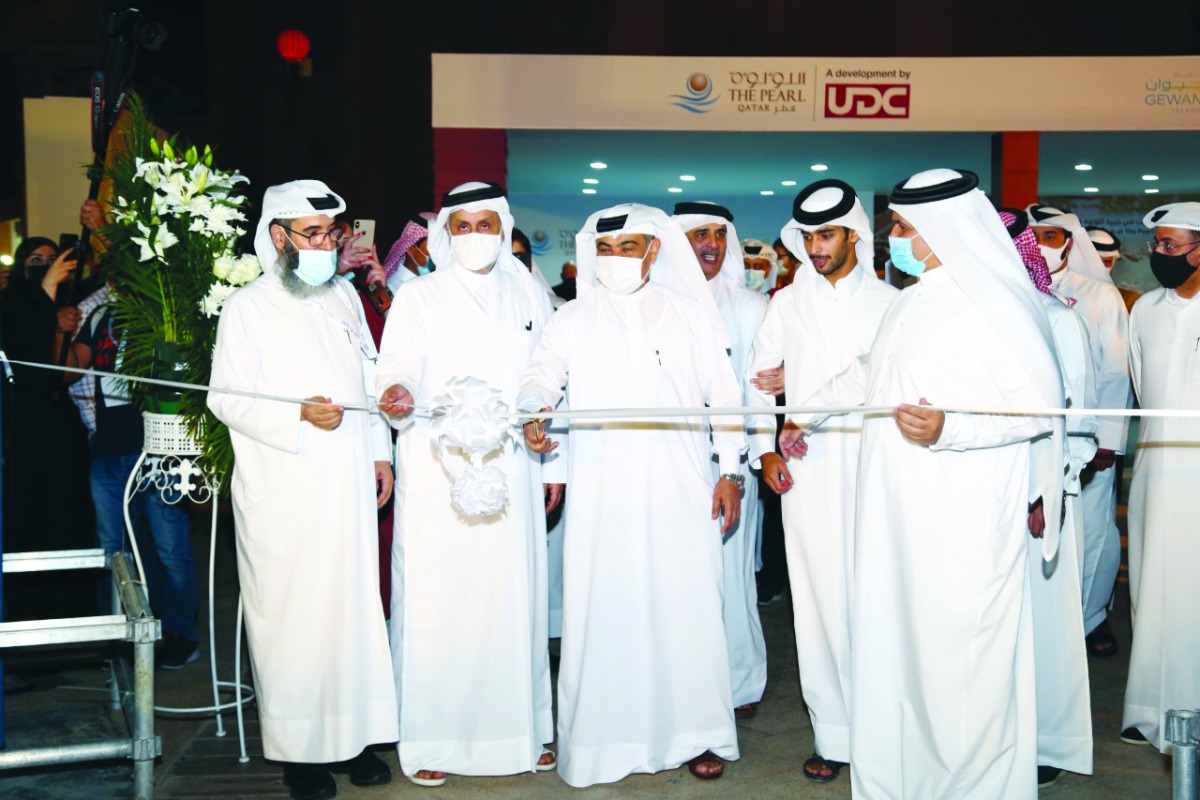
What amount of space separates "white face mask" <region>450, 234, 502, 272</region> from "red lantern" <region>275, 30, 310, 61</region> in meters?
9.23

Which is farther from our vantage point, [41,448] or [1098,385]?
[1098,385]

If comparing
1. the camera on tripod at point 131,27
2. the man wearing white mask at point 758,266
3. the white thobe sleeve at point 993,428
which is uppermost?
the camera on tripod at point 131,27

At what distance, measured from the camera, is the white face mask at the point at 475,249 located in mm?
4133

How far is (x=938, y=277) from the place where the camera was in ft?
11.4

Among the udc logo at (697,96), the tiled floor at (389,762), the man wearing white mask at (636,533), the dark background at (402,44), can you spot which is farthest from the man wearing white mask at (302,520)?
the dark background at (402,44)

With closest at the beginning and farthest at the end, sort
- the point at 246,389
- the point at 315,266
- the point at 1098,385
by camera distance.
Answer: the point at 246,389
the point at 315,266
the point at 1098,385

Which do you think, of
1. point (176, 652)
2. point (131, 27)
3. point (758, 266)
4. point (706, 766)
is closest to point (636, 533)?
point (706, 766)

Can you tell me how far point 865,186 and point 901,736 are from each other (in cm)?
1140

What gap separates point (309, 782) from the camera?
3850 millimetres

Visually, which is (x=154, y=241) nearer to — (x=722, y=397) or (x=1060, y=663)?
(x=722, y=397)

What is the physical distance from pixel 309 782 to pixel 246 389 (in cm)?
127

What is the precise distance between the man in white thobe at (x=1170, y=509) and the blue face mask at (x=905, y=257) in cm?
133

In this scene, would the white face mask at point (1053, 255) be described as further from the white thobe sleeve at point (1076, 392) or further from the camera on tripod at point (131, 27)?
the camera on tripod at point (131, 27)

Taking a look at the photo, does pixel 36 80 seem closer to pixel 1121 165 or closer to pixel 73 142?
pixel 73 142
